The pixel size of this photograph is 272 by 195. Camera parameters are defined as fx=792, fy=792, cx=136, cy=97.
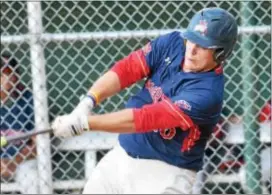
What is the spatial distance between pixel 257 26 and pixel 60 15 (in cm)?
161

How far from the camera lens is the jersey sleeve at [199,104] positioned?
3852 mm

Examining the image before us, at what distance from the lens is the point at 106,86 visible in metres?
4.15

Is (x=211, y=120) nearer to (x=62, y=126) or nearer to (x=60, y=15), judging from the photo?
(x=62, y=126)

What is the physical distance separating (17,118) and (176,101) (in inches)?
86.6

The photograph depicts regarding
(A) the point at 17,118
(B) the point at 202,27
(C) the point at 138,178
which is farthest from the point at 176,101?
(A) the point at 17,118

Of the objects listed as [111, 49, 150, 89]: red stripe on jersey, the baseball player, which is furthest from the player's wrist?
[111, 49, 150, 89]: red stripe on jersey

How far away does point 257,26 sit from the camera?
5.43 m

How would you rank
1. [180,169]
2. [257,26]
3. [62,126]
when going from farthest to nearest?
[257,26] → [180,169] → [62,126]

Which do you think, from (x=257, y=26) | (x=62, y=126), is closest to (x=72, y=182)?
(x=257, y=26)

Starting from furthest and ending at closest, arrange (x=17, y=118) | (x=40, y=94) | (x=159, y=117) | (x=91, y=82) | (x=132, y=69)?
(x=91, y=82) < (x=17, y=118) < (x=40, y=94) < (x=132, y=69) < (x=159, y=117)

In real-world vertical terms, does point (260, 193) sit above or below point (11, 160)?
below

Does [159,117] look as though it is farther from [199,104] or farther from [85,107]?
[85,107]

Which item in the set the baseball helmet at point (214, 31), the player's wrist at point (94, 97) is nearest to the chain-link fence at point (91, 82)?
the player's wrist at point (94, 97)

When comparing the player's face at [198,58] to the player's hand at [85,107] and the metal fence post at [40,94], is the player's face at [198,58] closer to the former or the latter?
the player's hand at [85,107]
